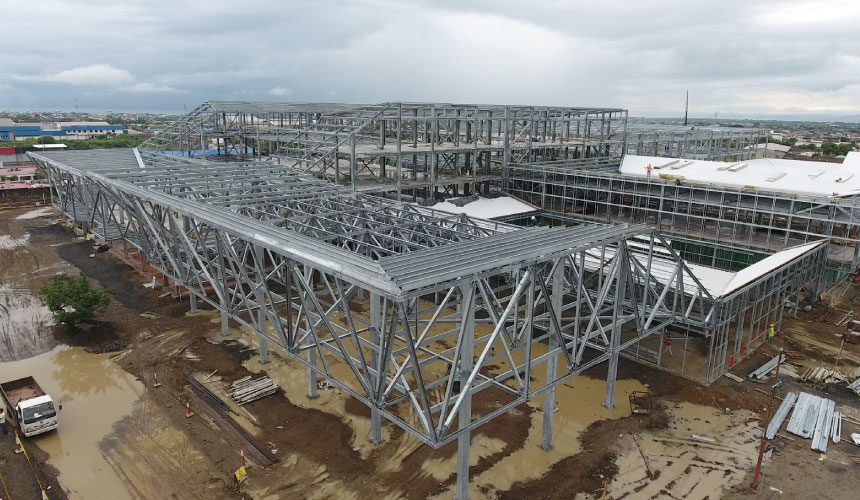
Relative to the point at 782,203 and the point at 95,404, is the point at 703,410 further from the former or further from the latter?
the point at 95,404

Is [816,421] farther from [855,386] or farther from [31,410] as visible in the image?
[31,410]

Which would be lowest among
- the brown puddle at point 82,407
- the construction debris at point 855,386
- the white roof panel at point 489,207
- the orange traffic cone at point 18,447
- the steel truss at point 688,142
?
the brown puddle at point 82,407

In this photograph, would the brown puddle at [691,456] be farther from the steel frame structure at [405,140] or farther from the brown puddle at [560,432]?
the steel frame structure at [405,140]

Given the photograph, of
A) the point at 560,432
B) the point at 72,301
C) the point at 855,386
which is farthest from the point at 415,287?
the point at 72,301

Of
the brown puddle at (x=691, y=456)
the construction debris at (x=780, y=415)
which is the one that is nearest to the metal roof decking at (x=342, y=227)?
the brown puddle at (x=691, y=456)

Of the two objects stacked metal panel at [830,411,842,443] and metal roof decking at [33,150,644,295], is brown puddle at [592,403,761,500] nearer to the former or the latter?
stacked metal panel at [830,411,842,443]
